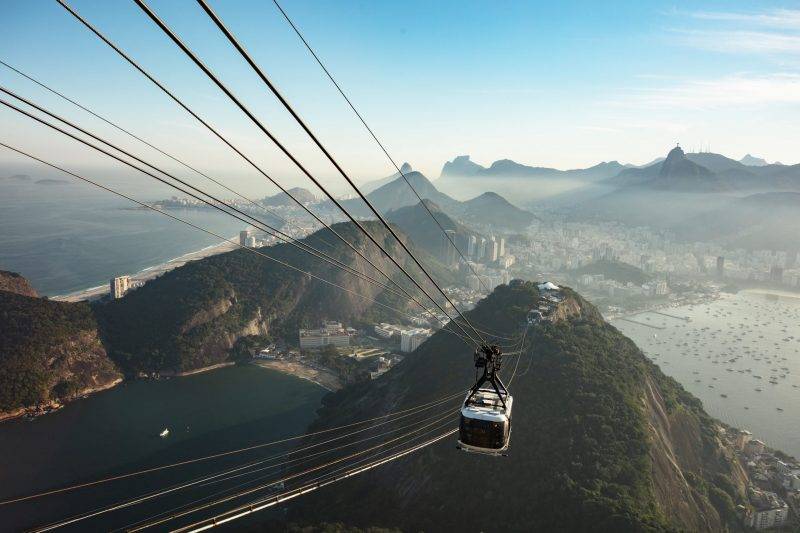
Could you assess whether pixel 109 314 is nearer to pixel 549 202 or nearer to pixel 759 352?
pixel 759 352

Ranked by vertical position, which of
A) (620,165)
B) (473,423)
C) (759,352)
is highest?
(620,165)

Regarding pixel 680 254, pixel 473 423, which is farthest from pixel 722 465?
pixel 680 254

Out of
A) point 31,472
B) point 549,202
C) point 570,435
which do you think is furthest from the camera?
point 549,202

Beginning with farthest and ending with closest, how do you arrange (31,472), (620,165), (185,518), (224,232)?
1. (620,165)
2. (224,232)
3. (31,472)
4. (185,518)

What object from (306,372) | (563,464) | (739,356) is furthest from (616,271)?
(563,464)

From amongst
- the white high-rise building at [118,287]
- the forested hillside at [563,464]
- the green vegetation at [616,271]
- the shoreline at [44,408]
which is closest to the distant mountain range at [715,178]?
the green vegetation at [616,271]

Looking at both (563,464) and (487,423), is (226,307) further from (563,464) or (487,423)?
(487,423)

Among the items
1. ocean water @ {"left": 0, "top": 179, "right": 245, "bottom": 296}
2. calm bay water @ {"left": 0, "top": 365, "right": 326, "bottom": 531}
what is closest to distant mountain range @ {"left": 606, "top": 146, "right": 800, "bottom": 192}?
ocean water @ {"left": 0, "top": 179, "right": 245, "bottom": 296}
